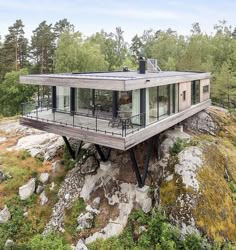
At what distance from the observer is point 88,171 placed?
1630cm

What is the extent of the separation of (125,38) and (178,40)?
21.5 meters

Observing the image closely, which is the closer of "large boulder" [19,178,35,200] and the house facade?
the house facade

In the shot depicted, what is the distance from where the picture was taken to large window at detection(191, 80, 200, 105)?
21156 mm

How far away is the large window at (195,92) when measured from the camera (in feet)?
69.4

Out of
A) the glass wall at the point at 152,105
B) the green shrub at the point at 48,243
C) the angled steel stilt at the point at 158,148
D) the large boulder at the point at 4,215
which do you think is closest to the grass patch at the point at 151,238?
the green shrub at the point at 48,243

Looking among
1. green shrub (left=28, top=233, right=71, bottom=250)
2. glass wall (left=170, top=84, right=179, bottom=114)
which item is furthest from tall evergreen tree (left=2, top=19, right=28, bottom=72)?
green shrub (left=28, top=233, right=71, bottom=250)

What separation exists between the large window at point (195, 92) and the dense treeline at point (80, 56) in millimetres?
10522

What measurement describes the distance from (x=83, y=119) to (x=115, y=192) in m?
4.15

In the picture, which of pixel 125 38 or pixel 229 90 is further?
pixel 125 38

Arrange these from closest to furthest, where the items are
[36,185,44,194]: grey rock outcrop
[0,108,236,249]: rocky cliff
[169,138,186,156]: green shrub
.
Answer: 1. [0,108,236,249]: rocky cliff
2. [169,138,186,156]: green shrub
3. [36,185,44,194]: grey rock outcrop

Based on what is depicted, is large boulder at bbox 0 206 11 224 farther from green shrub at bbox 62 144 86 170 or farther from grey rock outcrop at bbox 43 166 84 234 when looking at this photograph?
green shrub at bbox 62 144 86 170

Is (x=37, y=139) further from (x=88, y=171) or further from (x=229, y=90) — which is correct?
(x=229, y=90)

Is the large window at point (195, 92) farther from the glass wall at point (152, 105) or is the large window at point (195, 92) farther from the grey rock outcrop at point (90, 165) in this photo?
the grey rock outcrop at point (90, 165)

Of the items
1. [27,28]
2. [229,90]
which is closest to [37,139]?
[229,90]
